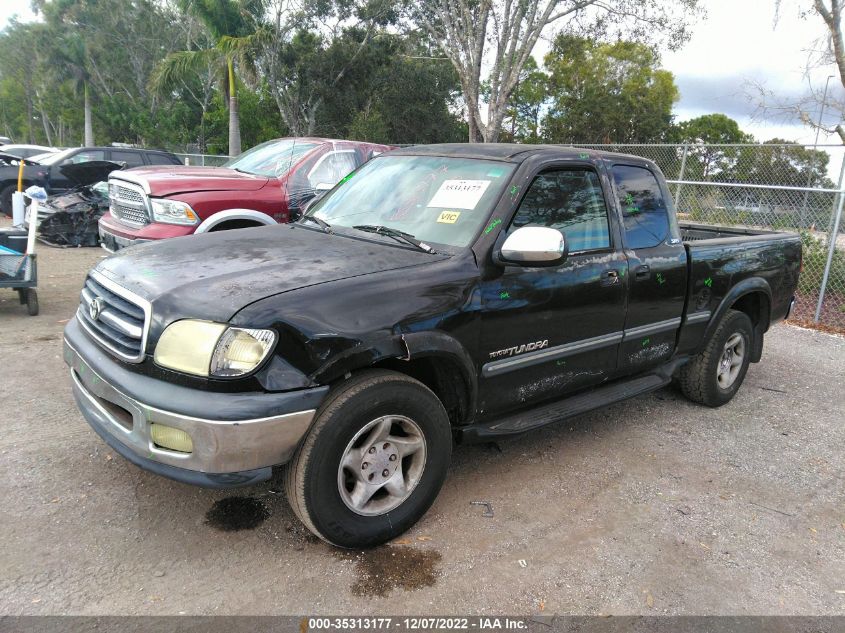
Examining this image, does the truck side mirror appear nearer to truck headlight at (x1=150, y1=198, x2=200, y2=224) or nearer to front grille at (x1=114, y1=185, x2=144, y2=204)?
truck headlight at (x1=150, y1=198, x2=200, y2=224)

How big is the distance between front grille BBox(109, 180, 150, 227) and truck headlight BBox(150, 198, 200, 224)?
0.17m

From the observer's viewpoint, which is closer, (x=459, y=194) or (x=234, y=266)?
(x=234, y=266)

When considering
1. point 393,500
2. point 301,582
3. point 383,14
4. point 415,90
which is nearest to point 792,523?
point 393,500

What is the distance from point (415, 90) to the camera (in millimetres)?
32250

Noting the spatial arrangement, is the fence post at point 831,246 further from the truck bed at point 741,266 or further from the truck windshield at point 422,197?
the truck windshield at point 422,197

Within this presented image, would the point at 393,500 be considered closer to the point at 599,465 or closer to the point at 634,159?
the point at 599,465

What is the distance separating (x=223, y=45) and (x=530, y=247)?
21.6 meters

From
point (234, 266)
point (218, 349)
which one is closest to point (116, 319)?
point (234, 266)

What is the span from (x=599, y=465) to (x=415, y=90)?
31014 mm

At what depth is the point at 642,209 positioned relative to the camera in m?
4.25

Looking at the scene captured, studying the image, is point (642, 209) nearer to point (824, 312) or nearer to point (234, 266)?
point (234, 266)

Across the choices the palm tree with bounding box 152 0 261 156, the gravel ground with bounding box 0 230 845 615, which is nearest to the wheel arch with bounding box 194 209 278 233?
the gravel ground with bounding box 0 230 845 615

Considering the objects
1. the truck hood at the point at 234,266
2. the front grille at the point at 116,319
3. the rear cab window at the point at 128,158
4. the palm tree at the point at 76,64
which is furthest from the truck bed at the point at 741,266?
the palm tree at the point at 76,64

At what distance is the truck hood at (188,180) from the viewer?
627cm
